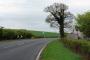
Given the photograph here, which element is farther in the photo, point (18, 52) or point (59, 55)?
point (18, 52)

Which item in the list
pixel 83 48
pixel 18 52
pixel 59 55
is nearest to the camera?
pixel 83 48

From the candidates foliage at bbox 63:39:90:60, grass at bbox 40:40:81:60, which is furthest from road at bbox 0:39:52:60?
foliage at bbox 63:39:90:60

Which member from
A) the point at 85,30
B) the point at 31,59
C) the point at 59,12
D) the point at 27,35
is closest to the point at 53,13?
the point at 59,12

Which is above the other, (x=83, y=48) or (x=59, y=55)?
(x=83, y=48)

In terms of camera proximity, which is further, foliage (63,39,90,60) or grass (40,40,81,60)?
grass (40,40,81,60)

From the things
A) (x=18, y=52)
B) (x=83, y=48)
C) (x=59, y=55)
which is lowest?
(x=59, y=55)

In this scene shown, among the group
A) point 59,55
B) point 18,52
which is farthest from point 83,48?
point 18,52

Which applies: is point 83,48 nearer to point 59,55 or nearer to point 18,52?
point 59,55

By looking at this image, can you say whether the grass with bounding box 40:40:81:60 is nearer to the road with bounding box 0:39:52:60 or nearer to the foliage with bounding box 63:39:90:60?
the foliage with bounding box 63:39:90:60

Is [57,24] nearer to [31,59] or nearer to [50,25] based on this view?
[50,25]

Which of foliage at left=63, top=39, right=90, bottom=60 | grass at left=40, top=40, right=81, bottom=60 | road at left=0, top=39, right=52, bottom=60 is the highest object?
foliage at left=63, top=39, right=90, bottom=60

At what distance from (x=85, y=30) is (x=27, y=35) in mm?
64798

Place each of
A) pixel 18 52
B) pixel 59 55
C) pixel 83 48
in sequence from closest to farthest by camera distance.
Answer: pixel 83 48 < pixel 59 55 < pixel 18 52

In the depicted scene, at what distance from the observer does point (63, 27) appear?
100m
